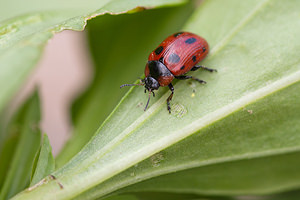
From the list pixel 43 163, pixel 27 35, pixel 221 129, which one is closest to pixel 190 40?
pixel 221 129

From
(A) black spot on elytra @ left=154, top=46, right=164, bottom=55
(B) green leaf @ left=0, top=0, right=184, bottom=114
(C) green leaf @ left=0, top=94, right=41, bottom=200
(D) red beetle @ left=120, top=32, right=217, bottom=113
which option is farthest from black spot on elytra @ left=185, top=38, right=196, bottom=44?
(C) green leaf @ left=0, top=94, right=41, bottom=200

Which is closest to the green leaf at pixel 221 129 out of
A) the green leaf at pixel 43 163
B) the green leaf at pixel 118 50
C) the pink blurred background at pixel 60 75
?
the green leaf at pixel 43 163

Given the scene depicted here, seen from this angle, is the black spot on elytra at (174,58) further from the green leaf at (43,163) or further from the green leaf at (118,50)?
the green leaf at (43,163)

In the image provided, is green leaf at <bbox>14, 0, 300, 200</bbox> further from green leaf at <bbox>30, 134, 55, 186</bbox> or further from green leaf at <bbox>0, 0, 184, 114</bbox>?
green leaf at <bbox>0, 0, 184, 114</bbox>

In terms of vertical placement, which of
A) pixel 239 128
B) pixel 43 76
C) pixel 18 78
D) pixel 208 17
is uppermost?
pixel 18 78

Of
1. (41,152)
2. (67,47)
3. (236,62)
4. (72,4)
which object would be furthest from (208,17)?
(67,47)

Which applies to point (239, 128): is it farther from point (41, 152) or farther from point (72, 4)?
point (72, 4)

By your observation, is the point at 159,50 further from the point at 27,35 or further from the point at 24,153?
the point at 24,153
